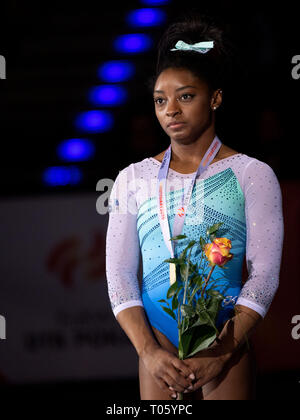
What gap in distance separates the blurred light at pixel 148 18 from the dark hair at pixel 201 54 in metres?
3.47

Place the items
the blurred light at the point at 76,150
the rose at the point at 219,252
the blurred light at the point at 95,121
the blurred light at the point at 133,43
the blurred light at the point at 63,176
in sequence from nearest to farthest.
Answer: the rose at the point at 219,252, the blurred light at the point at 63,176, the blurred light at the point at 76,150, the blurred light at the point at 95,121, the blurred light at the point at 133,43

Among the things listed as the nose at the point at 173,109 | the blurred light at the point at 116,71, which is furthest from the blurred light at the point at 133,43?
the nose at the point at 173,109

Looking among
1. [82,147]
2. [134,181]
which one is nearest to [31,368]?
[82,147]

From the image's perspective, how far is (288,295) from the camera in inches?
183

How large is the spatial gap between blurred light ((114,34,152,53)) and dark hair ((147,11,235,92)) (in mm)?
3316

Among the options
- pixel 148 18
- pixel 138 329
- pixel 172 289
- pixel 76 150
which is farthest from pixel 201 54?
pixel 148 18

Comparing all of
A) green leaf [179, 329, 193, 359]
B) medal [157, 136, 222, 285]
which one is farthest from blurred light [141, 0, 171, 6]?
green leaf [179, 329, 193, 359]

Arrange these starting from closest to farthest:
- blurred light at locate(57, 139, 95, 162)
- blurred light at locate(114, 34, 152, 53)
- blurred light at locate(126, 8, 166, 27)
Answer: blurred light at locate(57, 139, 95, 162) < blurred light at locate(114, 34, 152, 53) < blurred light at locate(126, 8, 166, 27)

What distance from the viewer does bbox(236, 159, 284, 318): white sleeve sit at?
2.45 m

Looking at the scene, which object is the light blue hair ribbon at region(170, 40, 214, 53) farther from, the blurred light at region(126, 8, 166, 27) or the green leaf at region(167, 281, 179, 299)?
the blurred light at region(126, 8, 166, 27)

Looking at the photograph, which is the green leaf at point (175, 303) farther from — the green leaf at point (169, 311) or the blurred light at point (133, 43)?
the blurred light at point (133, 43)

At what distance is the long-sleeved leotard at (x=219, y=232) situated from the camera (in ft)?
8.13

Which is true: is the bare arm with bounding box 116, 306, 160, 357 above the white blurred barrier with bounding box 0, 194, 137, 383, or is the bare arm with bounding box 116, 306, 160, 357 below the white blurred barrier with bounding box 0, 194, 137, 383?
below

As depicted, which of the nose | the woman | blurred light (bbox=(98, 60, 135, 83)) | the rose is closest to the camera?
the rose
